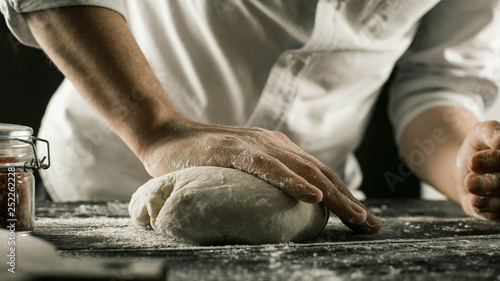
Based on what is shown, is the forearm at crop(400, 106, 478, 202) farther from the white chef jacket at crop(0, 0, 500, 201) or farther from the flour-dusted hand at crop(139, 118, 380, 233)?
the flour-dusted hand at crop(139, 118, 380, 233)

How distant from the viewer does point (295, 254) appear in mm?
781

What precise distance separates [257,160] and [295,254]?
0.20 meters

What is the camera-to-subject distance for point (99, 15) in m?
1.09

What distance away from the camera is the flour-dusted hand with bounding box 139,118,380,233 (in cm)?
89

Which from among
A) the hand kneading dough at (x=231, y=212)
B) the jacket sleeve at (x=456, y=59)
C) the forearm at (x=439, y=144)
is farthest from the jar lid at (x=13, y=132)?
the jacket sleeve at (x=456, y=59)

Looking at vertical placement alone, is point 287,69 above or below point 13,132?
above

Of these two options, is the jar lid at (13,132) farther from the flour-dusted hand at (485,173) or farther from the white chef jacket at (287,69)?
the flour-dusted hand at (485,173)

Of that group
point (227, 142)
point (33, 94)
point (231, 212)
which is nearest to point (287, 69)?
point (227, 142)

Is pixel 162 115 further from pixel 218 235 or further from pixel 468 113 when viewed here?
pixel 468 113

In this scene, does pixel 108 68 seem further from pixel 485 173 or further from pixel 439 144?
pixel 439 144

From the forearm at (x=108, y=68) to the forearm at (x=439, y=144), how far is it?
0.91m

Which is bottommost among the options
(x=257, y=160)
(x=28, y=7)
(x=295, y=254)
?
(x=295, y=254)

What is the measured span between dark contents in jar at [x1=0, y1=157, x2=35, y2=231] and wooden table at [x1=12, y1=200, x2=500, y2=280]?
5 cm

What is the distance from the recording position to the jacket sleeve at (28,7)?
1071 millimetres
